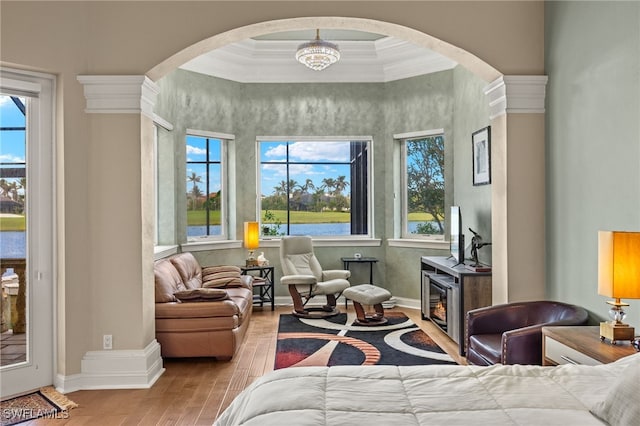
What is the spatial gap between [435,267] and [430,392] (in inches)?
152

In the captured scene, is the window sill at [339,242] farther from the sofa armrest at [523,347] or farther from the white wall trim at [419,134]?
the sofa armrest at [523,347]

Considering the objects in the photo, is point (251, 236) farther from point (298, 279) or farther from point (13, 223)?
point (13, 223)

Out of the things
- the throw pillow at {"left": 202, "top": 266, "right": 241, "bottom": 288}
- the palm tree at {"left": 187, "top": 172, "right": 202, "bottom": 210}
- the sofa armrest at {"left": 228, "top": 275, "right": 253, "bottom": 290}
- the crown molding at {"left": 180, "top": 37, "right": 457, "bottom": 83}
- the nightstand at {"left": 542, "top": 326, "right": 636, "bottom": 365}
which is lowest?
the sofa armrest at {"left": 228, "top": 275, "right": 253, "bottom": 290}

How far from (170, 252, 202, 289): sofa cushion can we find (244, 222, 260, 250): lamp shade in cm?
97

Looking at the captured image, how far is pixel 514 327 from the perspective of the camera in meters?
3.61

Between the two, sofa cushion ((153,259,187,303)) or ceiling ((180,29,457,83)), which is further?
ceiling ((180,29,457,83))

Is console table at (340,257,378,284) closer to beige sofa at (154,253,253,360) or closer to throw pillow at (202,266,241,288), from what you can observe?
throw pillow at (202,266,241,288)

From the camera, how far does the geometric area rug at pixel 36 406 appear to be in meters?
3.28

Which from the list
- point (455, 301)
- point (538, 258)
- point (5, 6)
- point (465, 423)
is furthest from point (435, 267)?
point (5, 6)

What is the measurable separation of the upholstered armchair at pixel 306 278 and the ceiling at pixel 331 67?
7.77 ft

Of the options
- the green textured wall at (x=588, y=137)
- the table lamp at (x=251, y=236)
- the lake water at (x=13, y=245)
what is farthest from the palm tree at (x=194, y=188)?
the green textured wall at (x=588, y=137)

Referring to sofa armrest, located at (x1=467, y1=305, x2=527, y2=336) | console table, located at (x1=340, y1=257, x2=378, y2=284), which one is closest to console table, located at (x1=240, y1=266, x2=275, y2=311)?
console table, located at (x1=340, y1=257, x2=378, y2=284)

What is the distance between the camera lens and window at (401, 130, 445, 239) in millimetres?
6938

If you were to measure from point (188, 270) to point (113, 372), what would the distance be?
1.93m
